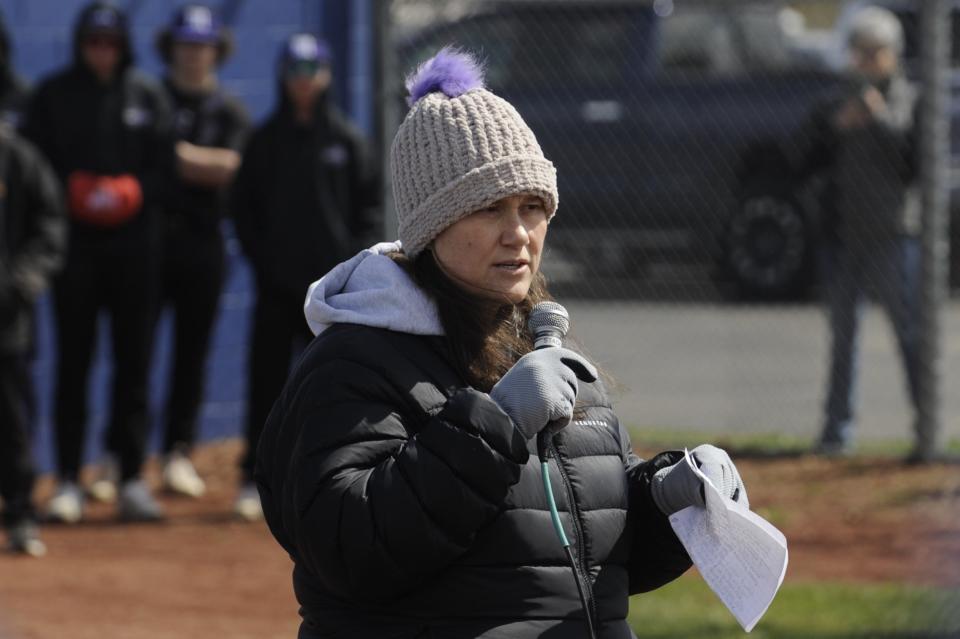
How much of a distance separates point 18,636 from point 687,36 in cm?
897

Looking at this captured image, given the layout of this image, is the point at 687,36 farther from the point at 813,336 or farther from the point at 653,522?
the point at 653,522

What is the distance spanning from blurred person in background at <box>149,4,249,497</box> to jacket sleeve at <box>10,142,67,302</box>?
1004 millimetres

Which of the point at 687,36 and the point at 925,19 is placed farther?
the point at 687,36

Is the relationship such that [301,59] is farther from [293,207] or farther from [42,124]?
[42,124]

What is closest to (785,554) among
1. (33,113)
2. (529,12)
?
(33,113)

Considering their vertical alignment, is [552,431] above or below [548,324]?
below

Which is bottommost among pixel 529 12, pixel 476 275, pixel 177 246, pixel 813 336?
pixel 813 336

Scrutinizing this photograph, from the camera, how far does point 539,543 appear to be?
2.84 metres

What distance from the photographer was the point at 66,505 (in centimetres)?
847

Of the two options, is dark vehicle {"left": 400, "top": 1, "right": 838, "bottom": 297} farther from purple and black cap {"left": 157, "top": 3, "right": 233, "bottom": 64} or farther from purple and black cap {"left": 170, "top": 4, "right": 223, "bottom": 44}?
purple and black cap {"left": 170, "top": 4, "right": 223, "bottom": 44}

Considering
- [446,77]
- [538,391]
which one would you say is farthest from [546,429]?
[446,77]

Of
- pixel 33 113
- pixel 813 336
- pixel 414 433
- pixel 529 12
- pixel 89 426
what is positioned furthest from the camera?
pixel 813 336

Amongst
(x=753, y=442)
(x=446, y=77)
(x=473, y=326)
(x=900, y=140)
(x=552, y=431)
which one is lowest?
(x=753, y=442)

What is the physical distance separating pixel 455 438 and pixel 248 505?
19.9 feet
